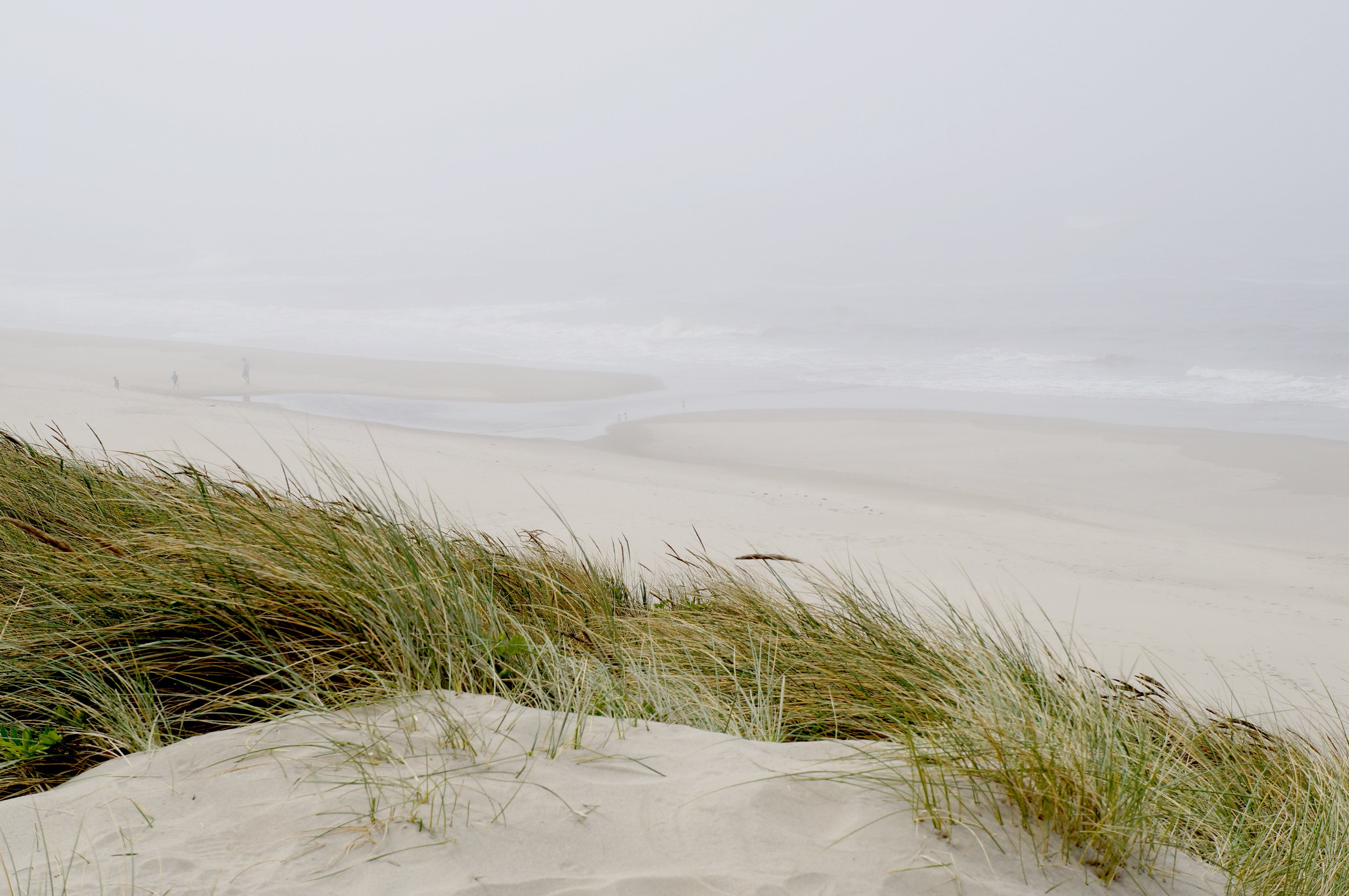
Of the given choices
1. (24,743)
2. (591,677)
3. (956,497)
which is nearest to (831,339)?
(956,497)

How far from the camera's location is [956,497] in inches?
483

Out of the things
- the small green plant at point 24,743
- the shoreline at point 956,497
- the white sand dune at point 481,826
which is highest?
the small green plant at point 24,743

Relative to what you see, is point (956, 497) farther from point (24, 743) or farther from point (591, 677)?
point (24, 743)

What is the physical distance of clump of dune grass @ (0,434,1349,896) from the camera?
1679mm

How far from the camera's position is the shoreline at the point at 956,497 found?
7.16 meters

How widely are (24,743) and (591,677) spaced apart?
1.32 meters

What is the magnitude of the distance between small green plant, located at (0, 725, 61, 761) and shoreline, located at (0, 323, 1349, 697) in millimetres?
2757

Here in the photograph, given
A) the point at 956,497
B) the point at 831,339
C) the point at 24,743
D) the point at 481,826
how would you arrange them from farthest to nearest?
the point at 831,339, the point at 956,497, the point at 24,743, the point at 481,826

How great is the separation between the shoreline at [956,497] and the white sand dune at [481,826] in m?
2.97

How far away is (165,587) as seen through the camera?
2209 millimetres

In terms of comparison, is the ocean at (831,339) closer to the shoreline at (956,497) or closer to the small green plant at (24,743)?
the shoreline at (956,497)

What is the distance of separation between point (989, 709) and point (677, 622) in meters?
1.35

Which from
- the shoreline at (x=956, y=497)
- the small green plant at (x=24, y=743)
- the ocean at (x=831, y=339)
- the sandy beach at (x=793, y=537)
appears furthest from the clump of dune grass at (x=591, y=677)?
the ocean at (x=831, y=339)

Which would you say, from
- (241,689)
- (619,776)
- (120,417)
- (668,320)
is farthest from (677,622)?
(668,320)
